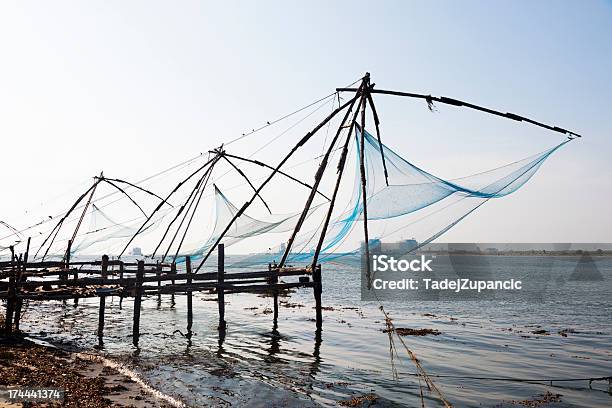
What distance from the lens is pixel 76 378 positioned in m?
8.91

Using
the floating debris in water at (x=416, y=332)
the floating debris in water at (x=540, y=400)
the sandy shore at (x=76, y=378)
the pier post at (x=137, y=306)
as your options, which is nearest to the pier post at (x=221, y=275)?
the pier post at (x=137, y=306)

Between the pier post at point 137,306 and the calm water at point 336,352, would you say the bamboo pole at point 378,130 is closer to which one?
the calm water at point 336,352

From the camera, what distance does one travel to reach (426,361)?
12.6 m

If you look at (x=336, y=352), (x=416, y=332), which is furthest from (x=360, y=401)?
(x=416, y=332)

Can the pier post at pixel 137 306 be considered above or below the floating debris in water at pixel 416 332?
above

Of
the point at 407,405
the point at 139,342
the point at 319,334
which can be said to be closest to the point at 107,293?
the point at 139,342

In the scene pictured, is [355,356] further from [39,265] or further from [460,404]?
[39,265]

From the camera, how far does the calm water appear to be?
9.24m

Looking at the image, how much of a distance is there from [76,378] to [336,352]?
22.8ft

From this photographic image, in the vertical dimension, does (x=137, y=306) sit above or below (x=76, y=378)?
above

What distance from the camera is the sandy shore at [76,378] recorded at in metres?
7.76

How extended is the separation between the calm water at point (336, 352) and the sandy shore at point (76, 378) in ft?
1.95

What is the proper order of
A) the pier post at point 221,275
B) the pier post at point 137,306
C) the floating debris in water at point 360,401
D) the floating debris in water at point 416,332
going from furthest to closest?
the floating debris in water at point 416,332 < the pier post at point 221,275 < the pier post at point 137,306 < the floating debris in water at point 360,401
